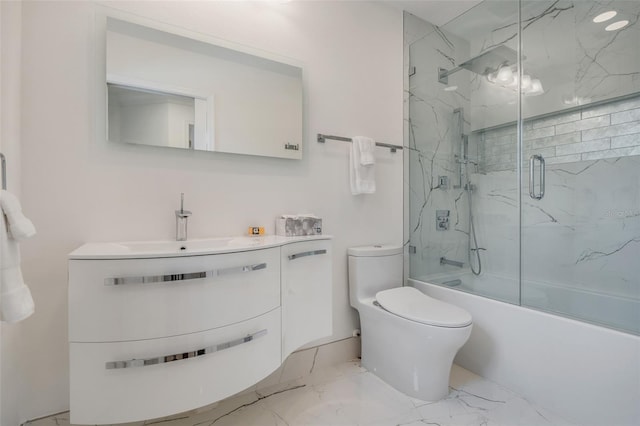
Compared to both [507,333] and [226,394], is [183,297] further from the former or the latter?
[507,333]

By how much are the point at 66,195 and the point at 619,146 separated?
275cm

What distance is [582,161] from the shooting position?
1814 mm

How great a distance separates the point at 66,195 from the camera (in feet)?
4.20

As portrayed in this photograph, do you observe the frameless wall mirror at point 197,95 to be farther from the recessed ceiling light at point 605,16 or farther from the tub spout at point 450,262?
the recessed ceiling light at point 605,16

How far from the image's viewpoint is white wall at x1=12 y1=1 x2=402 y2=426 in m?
1.24

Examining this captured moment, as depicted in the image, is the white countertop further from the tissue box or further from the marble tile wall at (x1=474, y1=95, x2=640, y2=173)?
the marble tile wall at (x1=474, y1=95, x2=640, y2=173)

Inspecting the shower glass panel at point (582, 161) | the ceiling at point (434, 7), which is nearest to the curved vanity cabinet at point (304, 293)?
the shower glass panel at point (582, 161)

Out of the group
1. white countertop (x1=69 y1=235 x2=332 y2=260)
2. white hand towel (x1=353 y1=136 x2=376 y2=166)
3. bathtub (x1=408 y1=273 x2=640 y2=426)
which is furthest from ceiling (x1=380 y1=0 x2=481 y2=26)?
bathtub (x1=408 y1=273 x2=640 y2=426)

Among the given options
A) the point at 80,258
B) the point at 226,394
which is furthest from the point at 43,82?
the point at 226,394

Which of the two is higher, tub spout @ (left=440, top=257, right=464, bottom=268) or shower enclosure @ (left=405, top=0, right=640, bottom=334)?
shower enclosure @ (left=405, top=0, right=640, bottom=334)

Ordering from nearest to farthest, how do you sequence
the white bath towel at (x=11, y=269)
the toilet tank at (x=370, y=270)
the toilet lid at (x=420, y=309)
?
the white bath towel at (x=11, y=269) < the toilet lid at (x=420, y=309) < the toilet tank at (x=370, y=270)

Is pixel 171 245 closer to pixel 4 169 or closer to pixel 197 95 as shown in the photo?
pixel 4 169

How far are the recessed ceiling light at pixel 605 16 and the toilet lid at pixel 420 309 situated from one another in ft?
5.85

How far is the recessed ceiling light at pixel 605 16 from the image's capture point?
1652 mm
